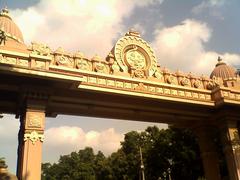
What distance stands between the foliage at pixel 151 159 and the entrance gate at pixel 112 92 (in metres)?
9.84

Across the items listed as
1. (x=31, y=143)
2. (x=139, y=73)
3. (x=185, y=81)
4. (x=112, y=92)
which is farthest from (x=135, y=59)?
(x=31, y=143)

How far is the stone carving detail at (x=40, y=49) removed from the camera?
11867 millimetres

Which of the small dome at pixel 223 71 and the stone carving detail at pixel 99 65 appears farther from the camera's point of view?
the small dome at pixel 223 71

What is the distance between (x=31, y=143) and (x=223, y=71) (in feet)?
37.8

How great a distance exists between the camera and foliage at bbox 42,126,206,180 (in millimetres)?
26094

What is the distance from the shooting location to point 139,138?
1526 inches

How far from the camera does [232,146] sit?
14.9 meters

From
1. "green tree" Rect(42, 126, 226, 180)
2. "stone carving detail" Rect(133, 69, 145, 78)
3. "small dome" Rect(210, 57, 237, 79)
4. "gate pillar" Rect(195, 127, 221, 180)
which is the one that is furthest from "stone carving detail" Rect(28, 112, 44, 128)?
"green tree" Rect(42, 126, 226, 180)

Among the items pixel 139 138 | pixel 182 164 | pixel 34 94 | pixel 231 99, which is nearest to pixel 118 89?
pixel 34 94

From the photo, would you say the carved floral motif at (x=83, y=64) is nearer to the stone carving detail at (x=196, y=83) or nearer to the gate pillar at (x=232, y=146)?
the stone carving detail at (x=196, y=83)

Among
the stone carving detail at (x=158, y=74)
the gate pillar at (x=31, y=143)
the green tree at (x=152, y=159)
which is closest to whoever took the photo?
the gate pillar at (x=31, y=143)

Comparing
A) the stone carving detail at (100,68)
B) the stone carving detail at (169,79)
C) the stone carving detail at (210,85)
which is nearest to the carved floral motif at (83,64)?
the stone carving detail at (100,68)

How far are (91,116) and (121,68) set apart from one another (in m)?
2.75

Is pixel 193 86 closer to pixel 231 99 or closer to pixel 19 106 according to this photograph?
pixel 231 99
